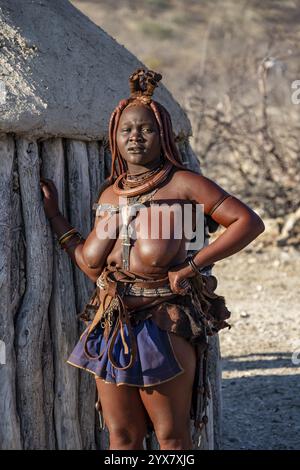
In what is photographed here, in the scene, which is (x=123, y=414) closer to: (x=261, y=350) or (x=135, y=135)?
(x=135, y=135)

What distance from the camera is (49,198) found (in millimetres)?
3514

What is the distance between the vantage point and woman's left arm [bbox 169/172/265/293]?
3158 millimetres

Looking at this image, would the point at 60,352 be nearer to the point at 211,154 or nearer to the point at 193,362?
the point at 193,362

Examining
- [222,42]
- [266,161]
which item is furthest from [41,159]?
[222,42]

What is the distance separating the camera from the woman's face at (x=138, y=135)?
3.19 metres

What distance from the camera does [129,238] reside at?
321 centimetres

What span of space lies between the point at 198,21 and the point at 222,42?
5676 mm

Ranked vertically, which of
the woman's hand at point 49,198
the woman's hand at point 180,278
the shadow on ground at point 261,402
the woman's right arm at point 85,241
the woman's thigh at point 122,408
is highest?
the woman's hand at point 49,198

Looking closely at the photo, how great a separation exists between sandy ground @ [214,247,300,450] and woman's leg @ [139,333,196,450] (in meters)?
1.62

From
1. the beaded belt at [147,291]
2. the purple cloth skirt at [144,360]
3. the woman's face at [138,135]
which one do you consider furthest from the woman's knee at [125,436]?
the woman's face at [138,135]

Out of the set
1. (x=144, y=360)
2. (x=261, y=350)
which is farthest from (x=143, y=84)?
(x=261, y=350)

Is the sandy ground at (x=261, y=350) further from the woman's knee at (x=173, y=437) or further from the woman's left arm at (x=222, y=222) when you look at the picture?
the woman's left arm at (x=222, y=222)

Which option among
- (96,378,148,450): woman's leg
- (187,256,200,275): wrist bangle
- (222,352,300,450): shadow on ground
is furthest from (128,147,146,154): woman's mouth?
(222,352,300,450): shadow on ground

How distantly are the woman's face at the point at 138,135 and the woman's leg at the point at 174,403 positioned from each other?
666 millimetres
